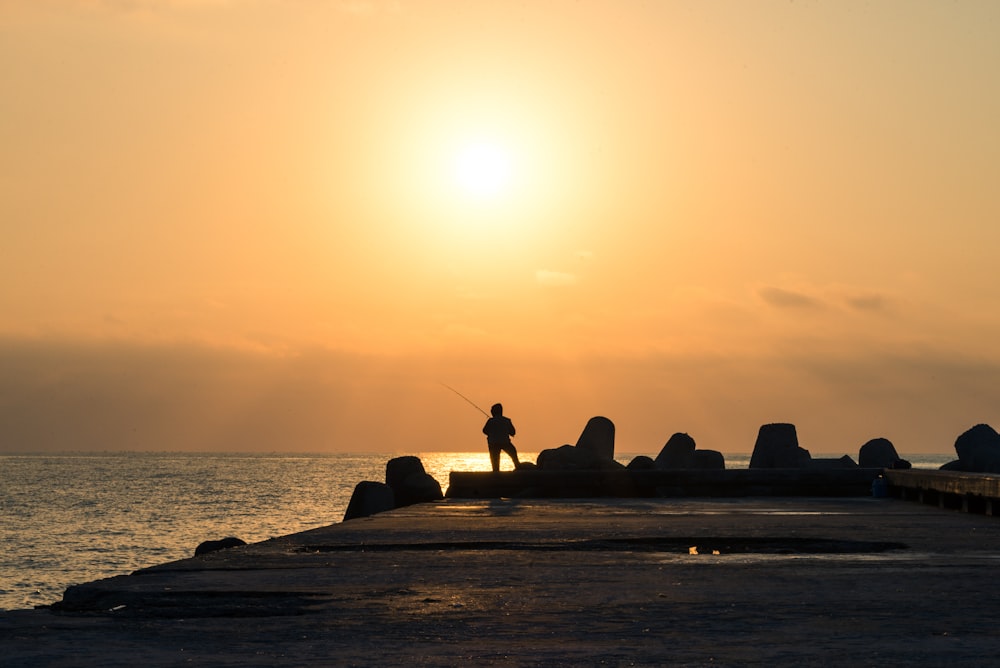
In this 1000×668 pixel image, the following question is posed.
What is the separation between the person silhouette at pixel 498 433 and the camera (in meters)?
24.2

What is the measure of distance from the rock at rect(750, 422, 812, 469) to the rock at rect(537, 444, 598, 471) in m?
12.2

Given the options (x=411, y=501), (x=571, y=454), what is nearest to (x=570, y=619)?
(x=411, y=501)

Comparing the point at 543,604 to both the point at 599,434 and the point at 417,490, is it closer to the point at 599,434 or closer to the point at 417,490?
the point at 417,490

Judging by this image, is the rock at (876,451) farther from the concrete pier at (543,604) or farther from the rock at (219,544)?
the concrete pier at (543,604)

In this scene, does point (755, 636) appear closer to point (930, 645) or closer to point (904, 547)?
point (930, 645)

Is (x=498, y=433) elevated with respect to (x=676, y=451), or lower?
lower

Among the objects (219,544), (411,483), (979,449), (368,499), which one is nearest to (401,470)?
(411,483)

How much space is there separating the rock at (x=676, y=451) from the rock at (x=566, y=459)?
8178mm

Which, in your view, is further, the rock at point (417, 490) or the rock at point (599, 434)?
the rock at point (599, 434)

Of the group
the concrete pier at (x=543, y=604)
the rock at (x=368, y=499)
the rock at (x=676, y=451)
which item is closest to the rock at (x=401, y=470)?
Result: the rock at (x=368, y=499)

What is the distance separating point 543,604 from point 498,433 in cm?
1802

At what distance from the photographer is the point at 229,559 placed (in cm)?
877

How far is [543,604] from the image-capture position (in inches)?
251

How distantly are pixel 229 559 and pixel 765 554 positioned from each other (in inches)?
146
